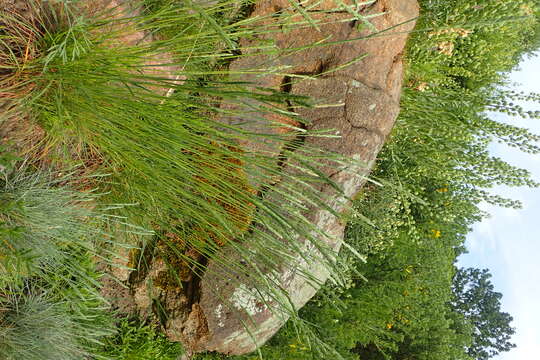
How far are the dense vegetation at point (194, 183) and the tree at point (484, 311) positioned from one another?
7.09 ft

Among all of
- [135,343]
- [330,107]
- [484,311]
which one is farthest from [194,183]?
[484,311]

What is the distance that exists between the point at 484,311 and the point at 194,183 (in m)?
7.41

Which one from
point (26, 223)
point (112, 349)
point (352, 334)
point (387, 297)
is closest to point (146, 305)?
point (112, 349)

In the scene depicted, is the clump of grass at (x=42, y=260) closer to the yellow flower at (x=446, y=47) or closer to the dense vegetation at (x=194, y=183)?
the dense vegetation at (x=194, y=183)

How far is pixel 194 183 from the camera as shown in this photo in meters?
1.74

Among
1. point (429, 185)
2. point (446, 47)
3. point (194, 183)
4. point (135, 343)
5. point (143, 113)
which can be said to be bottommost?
point (429, 185)

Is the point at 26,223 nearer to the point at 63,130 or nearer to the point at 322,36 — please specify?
the point at 63,130

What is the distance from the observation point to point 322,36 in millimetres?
2537

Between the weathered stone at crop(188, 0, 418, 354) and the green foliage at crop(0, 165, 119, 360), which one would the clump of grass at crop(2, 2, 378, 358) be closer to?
the green foliage at crop(0, 165, 119, 360)

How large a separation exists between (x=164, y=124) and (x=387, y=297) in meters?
3.56

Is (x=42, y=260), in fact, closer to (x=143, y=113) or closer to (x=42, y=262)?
(x=42, y=262)

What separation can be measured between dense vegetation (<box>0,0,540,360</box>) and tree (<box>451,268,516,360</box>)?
2.16 metres

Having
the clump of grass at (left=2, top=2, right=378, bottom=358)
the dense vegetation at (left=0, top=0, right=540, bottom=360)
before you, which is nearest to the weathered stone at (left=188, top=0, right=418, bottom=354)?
the dense vegetation at (left=0, top=0, right=540, bottom=360)

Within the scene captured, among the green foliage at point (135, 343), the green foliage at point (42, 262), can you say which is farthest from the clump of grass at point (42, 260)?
the green foliage at point (135, 343)
